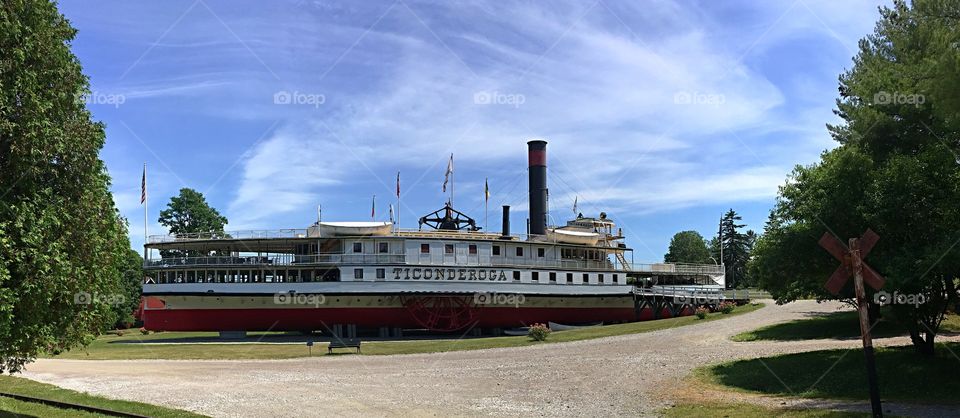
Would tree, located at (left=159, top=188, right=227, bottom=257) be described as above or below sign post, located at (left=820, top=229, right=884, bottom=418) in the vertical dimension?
above

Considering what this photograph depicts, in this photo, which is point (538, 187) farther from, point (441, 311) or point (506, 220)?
point (441, 311)

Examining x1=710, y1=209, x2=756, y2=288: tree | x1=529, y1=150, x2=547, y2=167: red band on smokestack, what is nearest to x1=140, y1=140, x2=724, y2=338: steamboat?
x1=529, y1=150, x2=547, y2=167: red band on smokestack

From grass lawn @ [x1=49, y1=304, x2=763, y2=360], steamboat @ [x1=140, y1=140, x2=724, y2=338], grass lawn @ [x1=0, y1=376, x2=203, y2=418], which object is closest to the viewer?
grass lawn @ [x1=0, y1=376, x2=203, y2=418]

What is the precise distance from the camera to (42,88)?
43.0 ft

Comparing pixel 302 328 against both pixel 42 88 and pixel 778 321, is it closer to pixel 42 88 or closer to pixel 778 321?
pixel 778 321

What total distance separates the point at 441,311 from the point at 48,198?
3539cm

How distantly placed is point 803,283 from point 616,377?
24.3 feet

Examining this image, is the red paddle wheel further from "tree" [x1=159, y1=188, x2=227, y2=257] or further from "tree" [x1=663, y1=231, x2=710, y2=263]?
"tree" [x1=663, y1=231, x2=710, y2=263]

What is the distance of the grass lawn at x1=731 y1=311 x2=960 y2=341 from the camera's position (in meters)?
28.1

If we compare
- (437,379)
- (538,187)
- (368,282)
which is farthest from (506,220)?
(437,379)

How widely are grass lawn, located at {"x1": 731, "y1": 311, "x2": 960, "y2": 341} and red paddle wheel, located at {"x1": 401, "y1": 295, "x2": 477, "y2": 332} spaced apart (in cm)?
2006

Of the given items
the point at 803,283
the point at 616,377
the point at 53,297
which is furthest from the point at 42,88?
the point at 803,283

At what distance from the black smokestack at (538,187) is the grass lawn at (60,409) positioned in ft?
125

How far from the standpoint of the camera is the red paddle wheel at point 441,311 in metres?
46.2
